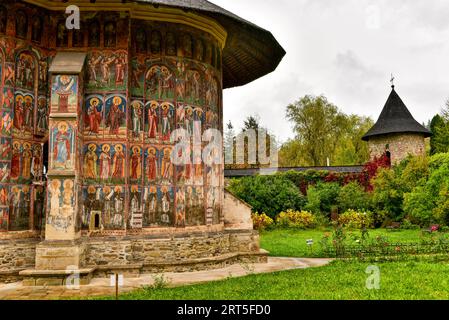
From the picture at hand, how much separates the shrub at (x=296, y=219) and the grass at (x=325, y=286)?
13.1 metres

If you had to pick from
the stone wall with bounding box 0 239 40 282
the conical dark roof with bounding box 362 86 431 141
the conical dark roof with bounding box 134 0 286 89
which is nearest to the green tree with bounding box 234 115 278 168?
the conical dark roof with bounding box 362 86 431 141

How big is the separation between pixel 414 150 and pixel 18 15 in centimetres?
2751

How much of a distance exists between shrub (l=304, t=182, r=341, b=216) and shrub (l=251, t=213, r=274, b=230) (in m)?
3.20

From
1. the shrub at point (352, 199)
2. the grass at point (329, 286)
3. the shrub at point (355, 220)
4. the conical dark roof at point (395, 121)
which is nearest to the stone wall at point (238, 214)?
the grass at point (329, 286)

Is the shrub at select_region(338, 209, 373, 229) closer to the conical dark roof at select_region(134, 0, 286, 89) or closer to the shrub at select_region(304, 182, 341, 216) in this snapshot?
the shrub at select_region(304, 182, 341, 216)

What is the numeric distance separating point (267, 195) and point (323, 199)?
370 cm

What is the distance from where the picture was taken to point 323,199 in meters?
26.0

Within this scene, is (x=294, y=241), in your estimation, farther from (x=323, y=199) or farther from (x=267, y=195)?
(x=323, y=199)

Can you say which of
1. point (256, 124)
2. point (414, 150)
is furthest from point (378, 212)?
point (256, 124)

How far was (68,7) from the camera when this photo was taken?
10.7 m

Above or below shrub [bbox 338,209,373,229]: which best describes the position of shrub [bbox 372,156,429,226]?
above

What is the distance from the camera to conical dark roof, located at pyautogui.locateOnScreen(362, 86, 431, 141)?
31438 mm

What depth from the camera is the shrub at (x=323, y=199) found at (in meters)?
25.4

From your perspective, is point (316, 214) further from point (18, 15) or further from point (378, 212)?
point (18, 15)
